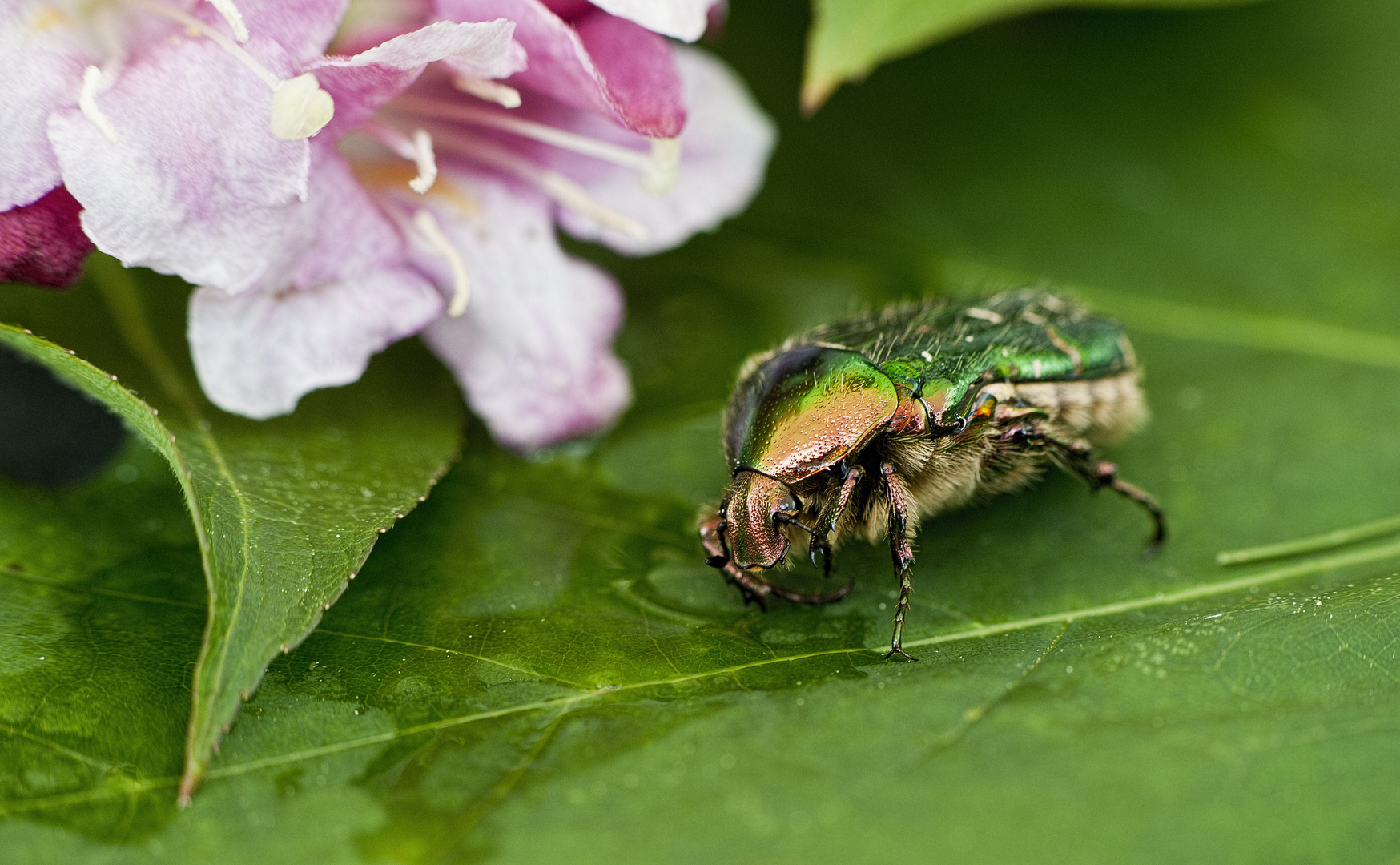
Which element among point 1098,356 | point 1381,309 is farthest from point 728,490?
point 1381,309

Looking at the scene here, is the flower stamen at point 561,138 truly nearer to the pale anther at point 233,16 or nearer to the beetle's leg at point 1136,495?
the pale anther at point 233,16

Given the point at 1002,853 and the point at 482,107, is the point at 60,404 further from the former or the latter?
the point at 1002,853

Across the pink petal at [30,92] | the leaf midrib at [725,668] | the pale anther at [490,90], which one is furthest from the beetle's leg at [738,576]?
the pink petal at [30,92]

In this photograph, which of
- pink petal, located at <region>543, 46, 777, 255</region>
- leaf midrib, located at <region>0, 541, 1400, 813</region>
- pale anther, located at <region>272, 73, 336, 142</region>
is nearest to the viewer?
leaf midrib, located at <region>0, 541, 1400, 813</region>

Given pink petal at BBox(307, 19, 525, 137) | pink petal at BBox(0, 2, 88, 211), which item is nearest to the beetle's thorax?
pink petal at BBox(307, 19, 525, 137)

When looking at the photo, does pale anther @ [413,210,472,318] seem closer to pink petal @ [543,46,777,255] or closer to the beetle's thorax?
pink petal @ [543,46,777,255]

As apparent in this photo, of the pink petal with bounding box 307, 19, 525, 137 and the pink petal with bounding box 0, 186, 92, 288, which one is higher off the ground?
the pink petal with bounding box 307, 19, 525, 137

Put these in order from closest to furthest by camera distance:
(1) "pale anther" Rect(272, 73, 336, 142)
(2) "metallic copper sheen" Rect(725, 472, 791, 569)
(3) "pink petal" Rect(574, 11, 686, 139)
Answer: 1. (1) "pale anther" Rect(272, 73, 336, 142)
2. (2) "metallic copper sheen" Rect(725, 472, 791, 569)
3. (3) "pink petal" Rect(574, 11, 686, 139)

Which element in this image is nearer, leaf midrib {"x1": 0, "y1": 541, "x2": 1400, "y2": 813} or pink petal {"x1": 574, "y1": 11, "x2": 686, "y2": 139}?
leaf midrib {"x1": 0, "y1": 541, "x2": 1400, "y2": 813}
